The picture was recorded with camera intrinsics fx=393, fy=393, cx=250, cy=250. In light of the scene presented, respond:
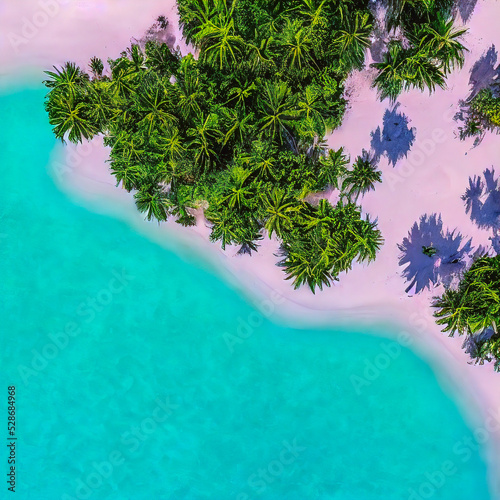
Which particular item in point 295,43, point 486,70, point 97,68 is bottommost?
point 295,43

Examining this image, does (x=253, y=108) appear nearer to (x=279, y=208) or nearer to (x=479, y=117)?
(x=279, y=208)

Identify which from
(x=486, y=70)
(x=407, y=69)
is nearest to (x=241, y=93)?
(x=407, y=69)

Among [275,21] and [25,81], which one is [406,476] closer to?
[275,21]

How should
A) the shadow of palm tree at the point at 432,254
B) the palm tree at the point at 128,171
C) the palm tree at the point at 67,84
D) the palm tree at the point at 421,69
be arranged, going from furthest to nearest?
1. the shadow of palm tree at the point at 432,254
2. the palm tree at the point at 67,84
3. the palm tree at the point at 128,171
4. the palm tree at the point at 421,69

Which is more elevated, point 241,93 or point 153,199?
point 241,93

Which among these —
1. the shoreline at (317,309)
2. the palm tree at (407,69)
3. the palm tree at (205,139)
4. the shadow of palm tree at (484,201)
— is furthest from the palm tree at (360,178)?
the palm tree at (205,139)

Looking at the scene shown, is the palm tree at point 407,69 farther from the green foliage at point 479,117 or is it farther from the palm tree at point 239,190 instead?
the palm tree at point 239,190

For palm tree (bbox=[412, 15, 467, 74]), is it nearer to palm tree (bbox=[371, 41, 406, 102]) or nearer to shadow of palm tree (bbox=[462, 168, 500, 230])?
palm tree (bbox=[371, 41, 406, 102])
